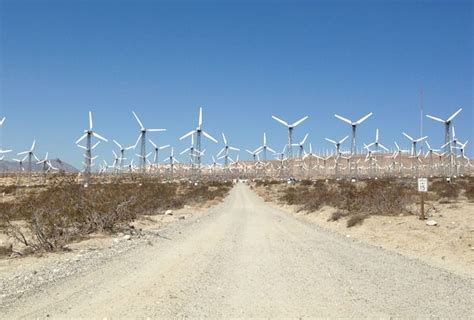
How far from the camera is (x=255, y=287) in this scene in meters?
11.2

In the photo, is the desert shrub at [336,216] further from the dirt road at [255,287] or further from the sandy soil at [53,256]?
the dirt road at [255,287]

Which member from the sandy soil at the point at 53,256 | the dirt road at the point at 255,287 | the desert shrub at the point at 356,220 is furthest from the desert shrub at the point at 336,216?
the dirt road at the point at 255,287

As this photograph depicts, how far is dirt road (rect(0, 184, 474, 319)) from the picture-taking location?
9.23 meters

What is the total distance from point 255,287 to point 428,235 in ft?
35.1

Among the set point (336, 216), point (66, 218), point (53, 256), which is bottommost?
point (53, 256)

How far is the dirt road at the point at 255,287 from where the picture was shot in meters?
9.23

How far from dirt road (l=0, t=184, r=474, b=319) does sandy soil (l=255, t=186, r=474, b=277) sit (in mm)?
1153

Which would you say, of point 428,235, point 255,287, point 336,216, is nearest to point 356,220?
point 336,216

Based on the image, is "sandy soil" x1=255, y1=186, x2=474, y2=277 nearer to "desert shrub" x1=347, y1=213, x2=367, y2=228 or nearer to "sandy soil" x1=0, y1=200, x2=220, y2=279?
Answer: "desert shrub" x1=347, y1=213, x2=367, y2=228

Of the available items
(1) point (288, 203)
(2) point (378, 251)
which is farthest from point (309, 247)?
(1) point (288, 203)

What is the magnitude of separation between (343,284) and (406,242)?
859 centimetres

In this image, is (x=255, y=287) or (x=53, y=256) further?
(x=53, y=256)

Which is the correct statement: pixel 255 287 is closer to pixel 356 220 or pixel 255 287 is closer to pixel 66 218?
pixel 66 218

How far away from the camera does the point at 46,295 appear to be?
1046 cm
